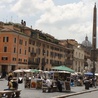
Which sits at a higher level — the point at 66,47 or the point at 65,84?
the point at 66,47

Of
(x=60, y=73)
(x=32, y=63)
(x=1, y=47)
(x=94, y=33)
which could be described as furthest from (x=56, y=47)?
(x=60, y=73)

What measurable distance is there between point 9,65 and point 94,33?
2682cm

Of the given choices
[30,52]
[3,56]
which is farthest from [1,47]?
[30,52]

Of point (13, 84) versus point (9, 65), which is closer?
point (13, 84)

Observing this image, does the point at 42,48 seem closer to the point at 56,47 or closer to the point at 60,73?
the point at 56,47

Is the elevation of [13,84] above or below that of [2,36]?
below

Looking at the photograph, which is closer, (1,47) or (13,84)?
(13,84)

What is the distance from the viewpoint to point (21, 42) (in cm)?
7581

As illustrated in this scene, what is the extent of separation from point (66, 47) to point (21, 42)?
119 ft

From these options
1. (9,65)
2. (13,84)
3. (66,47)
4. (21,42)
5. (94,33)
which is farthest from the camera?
(66,47)

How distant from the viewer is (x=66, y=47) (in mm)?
109938

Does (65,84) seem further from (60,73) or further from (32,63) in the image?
(32,63)

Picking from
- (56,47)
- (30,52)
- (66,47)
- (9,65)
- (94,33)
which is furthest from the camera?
(66,47)

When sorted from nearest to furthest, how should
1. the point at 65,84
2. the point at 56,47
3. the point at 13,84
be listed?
the point at 13,84, the point at 65,84, the point at 56,47
